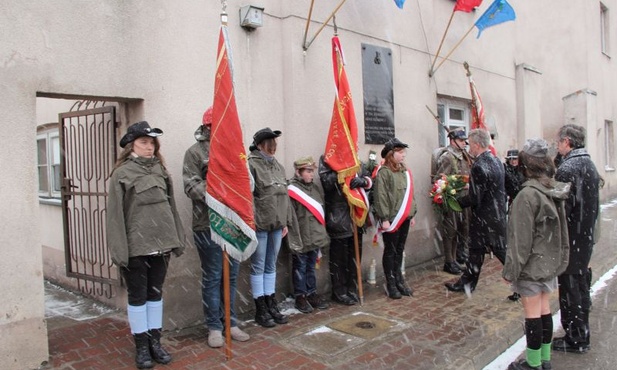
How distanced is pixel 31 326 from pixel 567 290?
4.71 metres

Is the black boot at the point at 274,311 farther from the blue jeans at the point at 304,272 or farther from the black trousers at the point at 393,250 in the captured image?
the black trousers at the point at 393,250

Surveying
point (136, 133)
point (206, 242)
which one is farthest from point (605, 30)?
point (136, 133)

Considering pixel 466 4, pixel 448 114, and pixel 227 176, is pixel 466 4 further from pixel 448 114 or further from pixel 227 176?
pixel 227 176

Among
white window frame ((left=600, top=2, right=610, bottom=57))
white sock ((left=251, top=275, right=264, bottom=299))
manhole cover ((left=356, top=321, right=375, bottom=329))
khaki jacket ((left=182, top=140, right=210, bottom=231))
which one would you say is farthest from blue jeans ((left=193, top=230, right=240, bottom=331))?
white window frame ((left=600, top=2, right=610, bottom=57))

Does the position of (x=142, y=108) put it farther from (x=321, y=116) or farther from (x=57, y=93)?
(x=321, y=116)

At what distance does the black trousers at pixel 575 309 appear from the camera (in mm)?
4523

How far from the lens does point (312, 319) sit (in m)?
5.31

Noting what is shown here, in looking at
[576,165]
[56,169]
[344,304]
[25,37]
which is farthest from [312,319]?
[56,169]

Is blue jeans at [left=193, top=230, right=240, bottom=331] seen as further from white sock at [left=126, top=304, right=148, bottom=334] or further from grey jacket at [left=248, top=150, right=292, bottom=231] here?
white sock at [left=126, top=304, right=148, bottom=334]

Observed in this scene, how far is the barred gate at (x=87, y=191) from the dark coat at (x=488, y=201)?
4.17 m

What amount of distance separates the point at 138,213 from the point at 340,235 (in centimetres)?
264

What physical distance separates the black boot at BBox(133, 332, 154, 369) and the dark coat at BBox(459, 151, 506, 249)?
3.96 meters

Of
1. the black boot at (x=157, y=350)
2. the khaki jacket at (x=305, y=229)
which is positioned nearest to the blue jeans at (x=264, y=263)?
the khaki jacket at (x=305, y=229)

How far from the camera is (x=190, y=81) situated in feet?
16.5
